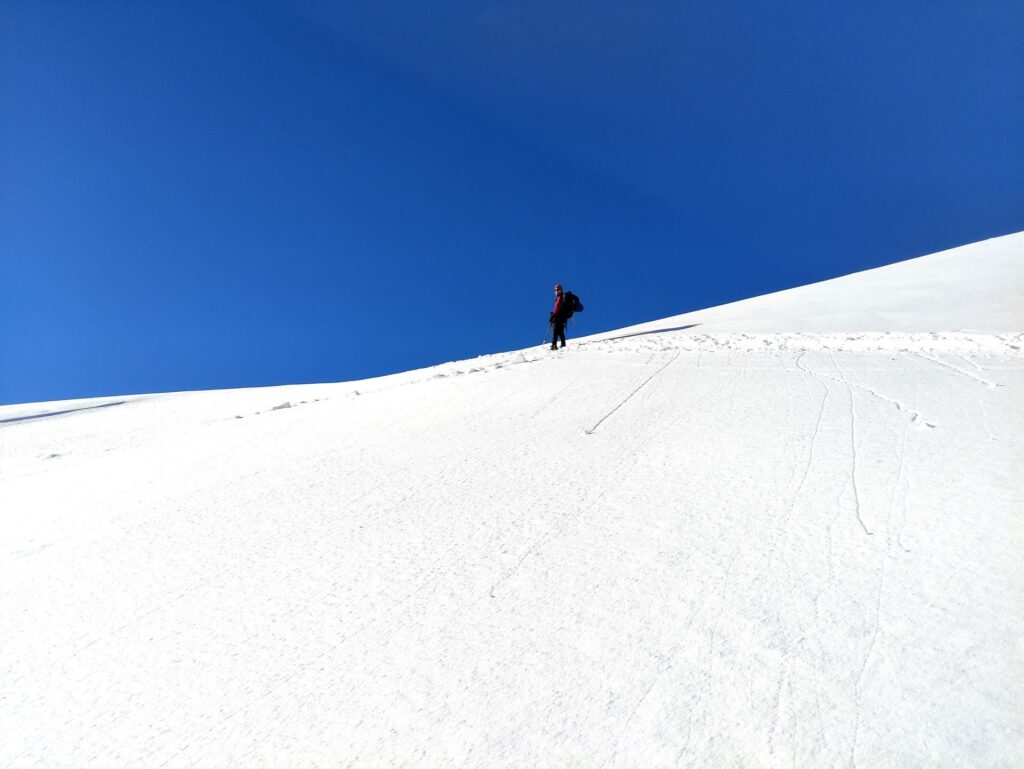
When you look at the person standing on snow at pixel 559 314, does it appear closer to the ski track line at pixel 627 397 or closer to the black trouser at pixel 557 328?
the black trouser at pixel 557 328

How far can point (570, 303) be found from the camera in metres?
15.3

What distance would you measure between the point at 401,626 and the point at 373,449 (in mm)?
3629

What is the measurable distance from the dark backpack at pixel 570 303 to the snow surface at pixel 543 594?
7.92 m

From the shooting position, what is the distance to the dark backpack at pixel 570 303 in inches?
603

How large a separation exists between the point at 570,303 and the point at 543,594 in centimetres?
1231

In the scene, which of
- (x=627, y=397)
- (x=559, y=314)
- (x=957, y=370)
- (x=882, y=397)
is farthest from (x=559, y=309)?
(x=882, y=397)

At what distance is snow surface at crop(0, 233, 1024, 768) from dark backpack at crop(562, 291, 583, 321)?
7.92 meters

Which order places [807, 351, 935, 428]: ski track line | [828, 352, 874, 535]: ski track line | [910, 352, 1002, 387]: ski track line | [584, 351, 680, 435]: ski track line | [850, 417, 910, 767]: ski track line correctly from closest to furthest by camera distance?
[850, 417, 910, 767]: ski track line
[828, 352, 874, 535]: ski track line
[807, 351, 935, 428]: ski track line
[584, 351, 680, 435]: ski track line
[910, 352, 1002, 387]: ski track line

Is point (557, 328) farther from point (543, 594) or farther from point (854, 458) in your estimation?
point (543, 594)

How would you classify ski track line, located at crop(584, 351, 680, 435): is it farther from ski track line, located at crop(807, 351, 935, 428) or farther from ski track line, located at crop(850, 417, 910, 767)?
ski track line, located at crop(850, 417, 910, 767)

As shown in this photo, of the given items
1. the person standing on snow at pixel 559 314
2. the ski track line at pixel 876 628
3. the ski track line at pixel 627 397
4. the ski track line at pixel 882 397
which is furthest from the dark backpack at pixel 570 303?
the ski track line at pixel 876 628

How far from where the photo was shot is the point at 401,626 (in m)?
3.27

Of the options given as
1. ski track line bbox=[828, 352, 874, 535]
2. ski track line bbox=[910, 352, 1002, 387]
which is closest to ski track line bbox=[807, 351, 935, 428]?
ski track line bbox=[828, 352, 874, 535]

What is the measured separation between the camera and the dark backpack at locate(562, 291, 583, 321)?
50.2ft
